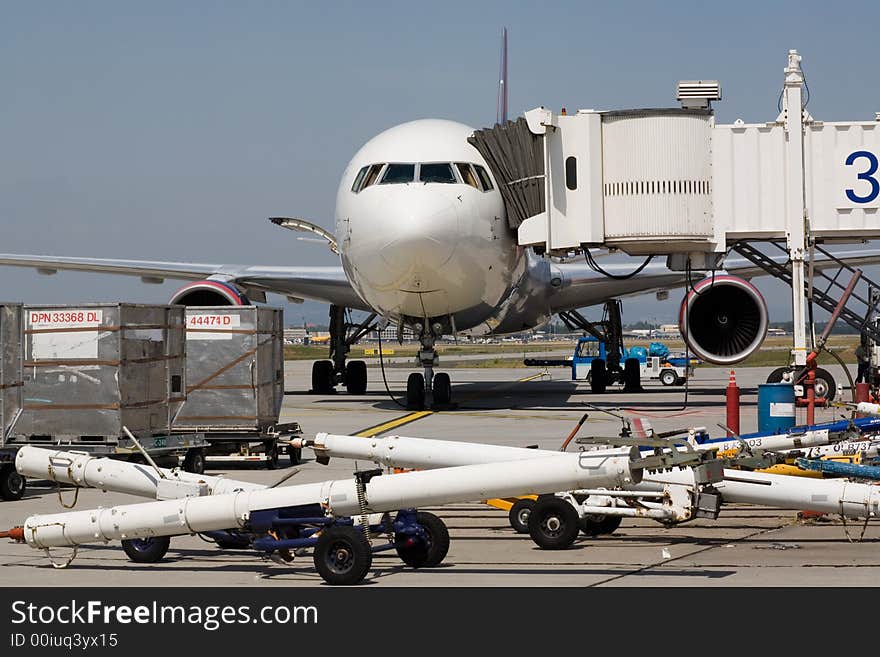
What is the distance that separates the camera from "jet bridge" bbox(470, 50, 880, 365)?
1686 centimetres

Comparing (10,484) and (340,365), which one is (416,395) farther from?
(10,484)

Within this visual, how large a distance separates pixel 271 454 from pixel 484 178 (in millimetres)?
7062

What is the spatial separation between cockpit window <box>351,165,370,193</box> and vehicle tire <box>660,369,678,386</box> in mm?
21139

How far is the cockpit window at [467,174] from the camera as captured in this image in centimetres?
1978

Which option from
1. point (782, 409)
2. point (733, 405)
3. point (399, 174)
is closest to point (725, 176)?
point (733, 405)

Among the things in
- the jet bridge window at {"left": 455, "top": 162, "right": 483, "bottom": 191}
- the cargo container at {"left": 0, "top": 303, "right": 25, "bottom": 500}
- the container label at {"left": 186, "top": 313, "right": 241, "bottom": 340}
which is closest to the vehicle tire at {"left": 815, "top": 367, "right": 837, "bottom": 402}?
the jet bridge window at {"left": 455, "top": 162, "right": 483, "bottom": 191}

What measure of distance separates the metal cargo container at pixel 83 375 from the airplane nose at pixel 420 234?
6.03 m

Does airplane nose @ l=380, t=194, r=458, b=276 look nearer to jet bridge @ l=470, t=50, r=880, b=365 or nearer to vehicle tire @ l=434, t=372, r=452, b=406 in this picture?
jet bridge @ l=470, t=50, r=880, b=365

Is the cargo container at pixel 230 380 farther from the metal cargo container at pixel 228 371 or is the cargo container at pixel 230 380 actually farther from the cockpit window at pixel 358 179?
the cockpit window at pixel 358 179

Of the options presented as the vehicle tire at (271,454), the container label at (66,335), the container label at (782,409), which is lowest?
the vehicle tire at (271,454)

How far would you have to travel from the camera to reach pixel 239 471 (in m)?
14.6

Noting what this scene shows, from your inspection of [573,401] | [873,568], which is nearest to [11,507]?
[873,568]

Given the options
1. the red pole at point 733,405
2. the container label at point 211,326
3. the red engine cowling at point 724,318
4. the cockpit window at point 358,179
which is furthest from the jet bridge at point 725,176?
the red engine cowling at point 724,318
